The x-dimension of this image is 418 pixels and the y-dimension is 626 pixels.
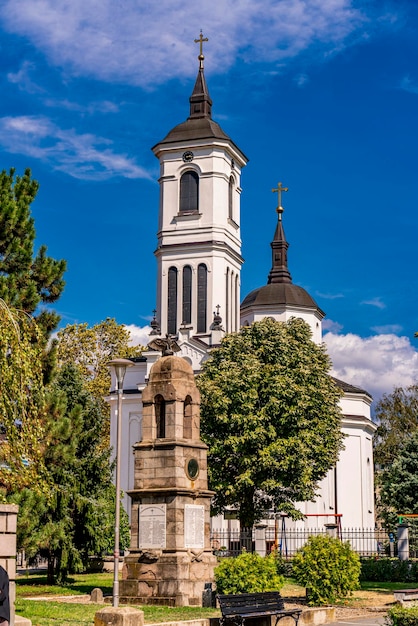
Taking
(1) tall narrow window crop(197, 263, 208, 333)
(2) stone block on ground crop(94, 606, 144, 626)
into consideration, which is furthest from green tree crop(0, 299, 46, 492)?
(1) tall narrow window crop(197, 263, 208, 333)

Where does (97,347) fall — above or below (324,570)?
above

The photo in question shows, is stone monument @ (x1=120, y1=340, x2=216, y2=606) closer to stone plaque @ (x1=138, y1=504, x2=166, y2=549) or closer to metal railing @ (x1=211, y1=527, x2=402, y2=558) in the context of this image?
stone plaque @ (x1=138, y1=504, x2=166, y2=549)

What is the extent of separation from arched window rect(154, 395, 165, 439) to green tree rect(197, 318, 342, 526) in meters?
15.2

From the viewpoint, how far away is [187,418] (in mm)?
21344

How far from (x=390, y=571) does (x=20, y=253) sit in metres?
18.4

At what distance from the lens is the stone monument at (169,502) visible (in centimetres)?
1978

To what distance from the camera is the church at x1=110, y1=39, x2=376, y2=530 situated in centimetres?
5533

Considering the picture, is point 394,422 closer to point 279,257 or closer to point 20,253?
point 279,257

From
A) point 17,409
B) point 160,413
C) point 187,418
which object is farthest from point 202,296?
point 17,409

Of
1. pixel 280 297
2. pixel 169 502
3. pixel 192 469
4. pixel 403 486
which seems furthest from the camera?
pixel 280 297

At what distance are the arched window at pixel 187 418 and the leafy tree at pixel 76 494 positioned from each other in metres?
3.37

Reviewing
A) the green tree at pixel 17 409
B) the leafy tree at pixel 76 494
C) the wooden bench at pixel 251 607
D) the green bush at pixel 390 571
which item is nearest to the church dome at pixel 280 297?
the green bush at pixel 390 571

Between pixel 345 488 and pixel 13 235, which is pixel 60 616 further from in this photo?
pixel 345 488

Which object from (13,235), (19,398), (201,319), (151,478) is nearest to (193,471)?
Result: (151,478)
